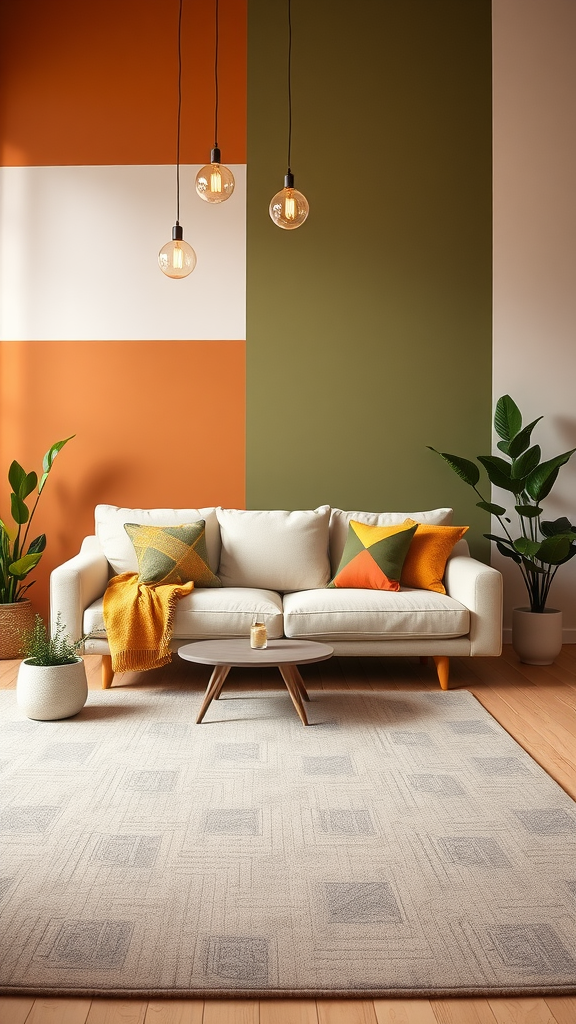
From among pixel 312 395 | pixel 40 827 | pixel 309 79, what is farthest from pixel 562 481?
pixel 40 827

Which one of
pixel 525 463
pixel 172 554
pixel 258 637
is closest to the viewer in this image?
pixel 258 637

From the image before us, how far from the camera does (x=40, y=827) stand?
249cm

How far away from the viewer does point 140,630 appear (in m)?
4.00

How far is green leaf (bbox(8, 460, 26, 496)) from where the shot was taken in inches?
190

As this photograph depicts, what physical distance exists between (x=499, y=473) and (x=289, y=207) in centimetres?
193

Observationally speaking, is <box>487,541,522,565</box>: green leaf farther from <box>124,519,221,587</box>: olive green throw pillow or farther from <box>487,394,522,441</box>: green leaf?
<box>124,519,221,587</box>: olive green throw pillow

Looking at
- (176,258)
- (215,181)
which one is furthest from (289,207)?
(176,258)

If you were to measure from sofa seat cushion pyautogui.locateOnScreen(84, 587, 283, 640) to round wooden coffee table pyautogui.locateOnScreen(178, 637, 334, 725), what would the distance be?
22 centimetres

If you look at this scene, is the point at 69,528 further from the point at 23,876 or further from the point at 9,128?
the point at 23,876

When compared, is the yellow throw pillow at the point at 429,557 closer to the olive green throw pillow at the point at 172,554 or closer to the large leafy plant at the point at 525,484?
the large leafy plant at the point at 525,484

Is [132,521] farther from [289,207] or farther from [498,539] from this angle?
[498,539]

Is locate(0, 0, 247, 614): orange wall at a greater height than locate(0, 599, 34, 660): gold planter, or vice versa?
locate(0, 0, 247, 614): orange wall

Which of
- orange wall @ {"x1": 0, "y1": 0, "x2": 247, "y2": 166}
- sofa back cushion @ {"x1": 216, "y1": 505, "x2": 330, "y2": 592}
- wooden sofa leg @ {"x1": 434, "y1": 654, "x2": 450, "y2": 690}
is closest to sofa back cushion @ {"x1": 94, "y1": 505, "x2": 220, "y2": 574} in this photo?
sofa back cushion @ {"x1": 216, "y1": 505, "x2": 330, "y2": 592}

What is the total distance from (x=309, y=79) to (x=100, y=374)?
2139 mm
